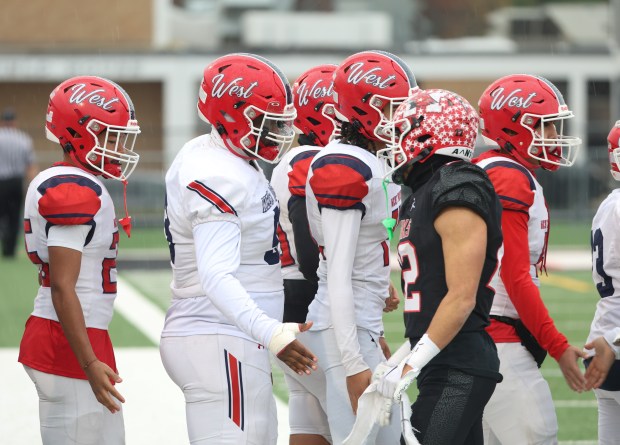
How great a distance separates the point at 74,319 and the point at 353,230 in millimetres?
1115

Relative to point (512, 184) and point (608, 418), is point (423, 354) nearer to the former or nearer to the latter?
point (512, 184)

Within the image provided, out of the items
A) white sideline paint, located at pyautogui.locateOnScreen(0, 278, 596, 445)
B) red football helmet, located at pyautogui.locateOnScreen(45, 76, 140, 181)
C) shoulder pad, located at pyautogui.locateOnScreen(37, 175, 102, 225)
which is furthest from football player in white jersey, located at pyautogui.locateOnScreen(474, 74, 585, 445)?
white sideline paint, located at pyautogui.locateOnScreen(0, 278, 596, 445)

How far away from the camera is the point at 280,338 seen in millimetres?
4020

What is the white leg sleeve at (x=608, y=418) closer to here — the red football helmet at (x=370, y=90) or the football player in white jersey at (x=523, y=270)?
the football player in white jersey at (x=523, y=270)

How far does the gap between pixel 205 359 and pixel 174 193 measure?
63 cm

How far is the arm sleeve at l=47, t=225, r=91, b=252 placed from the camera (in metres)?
4.50

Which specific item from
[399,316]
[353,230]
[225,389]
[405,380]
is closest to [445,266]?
[405,380]

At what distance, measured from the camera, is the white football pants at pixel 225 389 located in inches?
169

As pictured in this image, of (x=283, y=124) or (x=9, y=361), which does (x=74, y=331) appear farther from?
(x=9, y=361)

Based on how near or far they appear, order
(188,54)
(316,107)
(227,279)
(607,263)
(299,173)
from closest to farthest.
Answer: (227,279) < (607,263) < (299,173) < (316,107) < (188,54)

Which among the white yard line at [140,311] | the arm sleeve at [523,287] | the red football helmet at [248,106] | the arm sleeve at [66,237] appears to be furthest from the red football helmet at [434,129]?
the white yard line at [140,311]

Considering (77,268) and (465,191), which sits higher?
(465,191)

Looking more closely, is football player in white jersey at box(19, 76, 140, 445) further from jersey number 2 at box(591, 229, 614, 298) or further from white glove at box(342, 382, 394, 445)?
jersey number 2 at box(591, 229, 614, 298)

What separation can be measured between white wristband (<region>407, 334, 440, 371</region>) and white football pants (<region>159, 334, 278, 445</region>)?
68 centimetres
